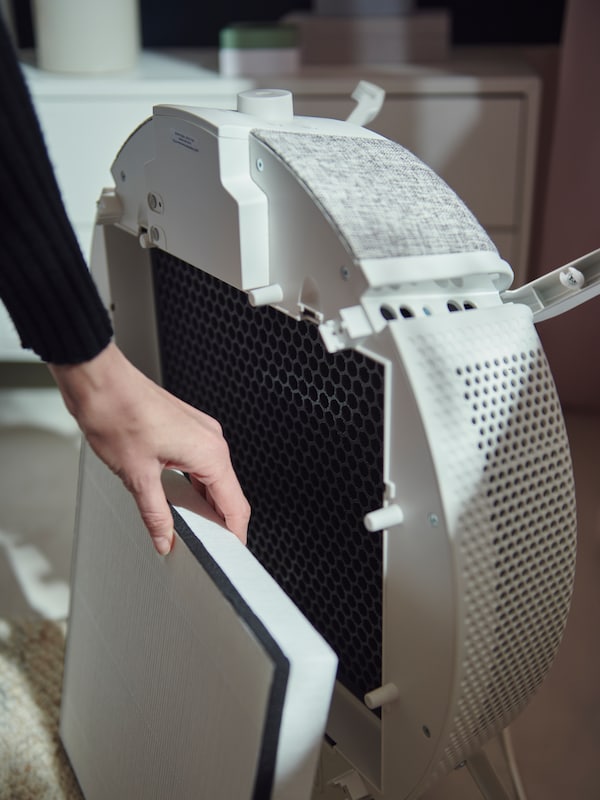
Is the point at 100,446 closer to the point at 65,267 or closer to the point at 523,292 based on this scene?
the point at 65,267

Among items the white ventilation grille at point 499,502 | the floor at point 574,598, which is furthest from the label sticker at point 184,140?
the floor at point 574,598

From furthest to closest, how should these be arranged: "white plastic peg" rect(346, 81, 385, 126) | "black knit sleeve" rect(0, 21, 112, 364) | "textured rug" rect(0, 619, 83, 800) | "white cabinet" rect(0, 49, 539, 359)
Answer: "white cabinet" rect(0, 49, 539, 359), "textured rug" rect(0, 619, 83, 800), "white plastic peg" rect(346, 81, 385, 126), "black knit sleeve" rect(0, 21, 112, 364)

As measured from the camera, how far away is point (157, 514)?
638 millimetres

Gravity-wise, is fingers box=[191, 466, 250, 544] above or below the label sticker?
below

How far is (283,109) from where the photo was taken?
70 cm

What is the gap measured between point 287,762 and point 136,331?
0.52 meters

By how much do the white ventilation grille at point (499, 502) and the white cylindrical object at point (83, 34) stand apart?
4.08 feet

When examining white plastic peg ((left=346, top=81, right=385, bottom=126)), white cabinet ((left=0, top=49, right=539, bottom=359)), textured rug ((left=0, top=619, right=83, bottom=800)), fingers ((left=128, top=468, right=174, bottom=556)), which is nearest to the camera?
fingers ((left=128, top=468, right=174, bottom=556))

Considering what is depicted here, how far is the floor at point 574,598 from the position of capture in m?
0.96

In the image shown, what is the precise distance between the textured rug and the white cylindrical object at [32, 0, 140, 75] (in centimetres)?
101

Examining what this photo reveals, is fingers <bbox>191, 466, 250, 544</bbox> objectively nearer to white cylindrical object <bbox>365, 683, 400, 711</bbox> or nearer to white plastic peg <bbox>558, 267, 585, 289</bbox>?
white cylindrical object <bbox>365, 683, 400, 711</bbox>

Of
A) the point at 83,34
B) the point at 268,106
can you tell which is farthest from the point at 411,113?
the point at 268,106

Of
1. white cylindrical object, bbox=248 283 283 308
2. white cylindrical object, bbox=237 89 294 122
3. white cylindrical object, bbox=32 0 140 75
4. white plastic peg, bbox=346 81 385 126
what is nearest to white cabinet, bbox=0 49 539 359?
white cylindrical object, bbox=32 0 140 75

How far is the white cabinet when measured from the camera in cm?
149
